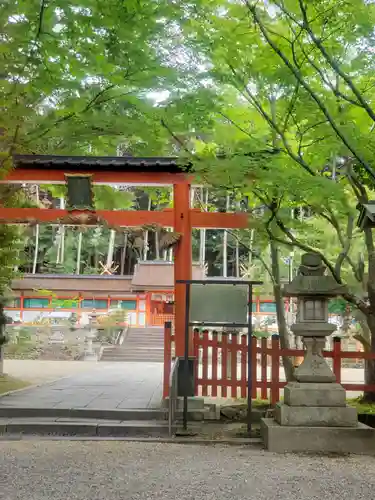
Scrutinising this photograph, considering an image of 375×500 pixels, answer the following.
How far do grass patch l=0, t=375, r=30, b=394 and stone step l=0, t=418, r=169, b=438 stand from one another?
9.15 feet

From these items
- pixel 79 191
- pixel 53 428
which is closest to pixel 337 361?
pixel 53 428

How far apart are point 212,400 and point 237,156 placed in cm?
486

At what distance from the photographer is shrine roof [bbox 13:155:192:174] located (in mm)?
8469

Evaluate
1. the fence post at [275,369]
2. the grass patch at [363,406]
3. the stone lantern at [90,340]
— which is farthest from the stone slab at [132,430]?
the stone lantern at [90,340]

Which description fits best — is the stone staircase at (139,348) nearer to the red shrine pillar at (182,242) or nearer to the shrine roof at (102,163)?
the red shrine pillar at (182,242)

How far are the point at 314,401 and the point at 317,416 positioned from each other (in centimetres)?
18

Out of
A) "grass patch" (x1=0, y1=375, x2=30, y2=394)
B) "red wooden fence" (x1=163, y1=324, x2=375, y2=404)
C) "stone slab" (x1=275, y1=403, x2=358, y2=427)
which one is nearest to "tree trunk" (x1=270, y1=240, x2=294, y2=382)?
"red wooden fence" (x1=163, y1=324, x2=375, y2=404)

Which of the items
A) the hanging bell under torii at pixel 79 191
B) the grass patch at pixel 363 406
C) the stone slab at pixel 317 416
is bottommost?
the grass patch at pixel 363 406

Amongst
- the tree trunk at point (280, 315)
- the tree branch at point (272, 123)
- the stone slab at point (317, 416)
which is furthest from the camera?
the tree trunk at point (280, 315)

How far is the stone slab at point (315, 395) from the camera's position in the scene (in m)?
6.12

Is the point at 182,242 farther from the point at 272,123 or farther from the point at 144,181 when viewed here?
the point at 272,123

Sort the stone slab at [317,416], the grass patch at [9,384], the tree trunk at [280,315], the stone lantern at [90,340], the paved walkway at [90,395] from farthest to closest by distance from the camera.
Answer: the stone lantern at [90,340]
the grass patch at [9,384]
the tree trunk at [280,315]
the paved walkway at [90,395]
the stone slab at [317,416]

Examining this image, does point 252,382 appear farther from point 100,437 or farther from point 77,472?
point 77,472

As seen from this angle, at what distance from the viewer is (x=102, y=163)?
8.62 meters
